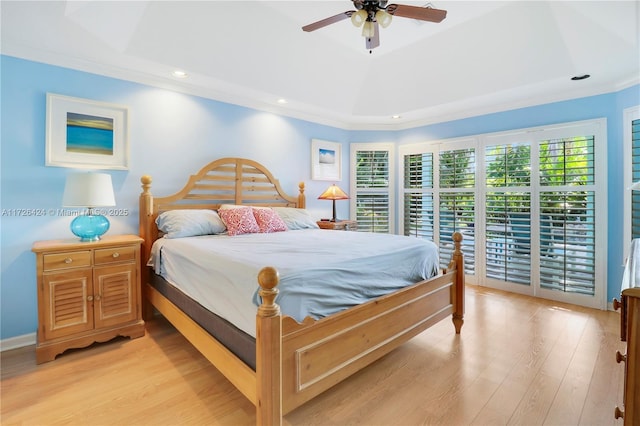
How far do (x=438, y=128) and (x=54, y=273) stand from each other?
4798mm

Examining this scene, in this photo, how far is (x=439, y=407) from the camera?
1755mm

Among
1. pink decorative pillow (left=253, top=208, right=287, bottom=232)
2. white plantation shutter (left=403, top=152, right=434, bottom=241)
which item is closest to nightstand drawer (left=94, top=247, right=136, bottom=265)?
pink decorative pillow (left=253, top=208, right=287, bottom=232)

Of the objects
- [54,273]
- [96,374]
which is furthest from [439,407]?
[54,273]

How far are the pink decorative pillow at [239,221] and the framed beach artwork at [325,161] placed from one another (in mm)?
1706

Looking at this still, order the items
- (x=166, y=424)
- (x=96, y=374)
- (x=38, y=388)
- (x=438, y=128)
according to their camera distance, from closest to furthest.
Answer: (x=166, y=424)
(x=38, y=388)
(x=96, y=374)
(x=438, y=128)

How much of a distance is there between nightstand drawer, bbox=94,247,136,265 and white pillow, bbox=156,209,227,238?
0.33 meters

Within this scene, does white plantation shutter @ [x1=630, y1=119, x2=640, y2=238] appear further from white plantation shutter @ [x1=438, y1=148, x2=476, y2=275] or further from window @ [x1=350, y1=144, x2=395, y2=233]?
window @ [x1=350, y1=144, x2=395, y2=233]

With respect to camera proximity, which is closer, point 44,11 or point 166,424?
point 166,424

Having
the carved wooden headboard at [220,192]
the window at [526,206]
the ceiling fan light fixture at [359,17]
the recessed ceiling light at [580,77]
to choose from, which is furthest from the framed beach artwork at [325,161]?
the recessed ceiling light at [580,77]

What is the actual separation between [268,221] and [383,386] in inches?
77.2

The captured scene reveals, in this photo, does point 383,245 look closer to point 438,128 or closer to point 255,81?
point 255,81

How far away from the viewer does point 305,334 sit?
1498mm

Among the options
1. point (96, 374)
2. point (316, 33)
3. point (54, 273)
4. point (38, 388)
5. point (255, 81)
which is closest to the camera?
point (38, 388)

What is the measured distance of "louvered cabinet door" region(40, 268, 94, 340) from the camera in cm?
223
